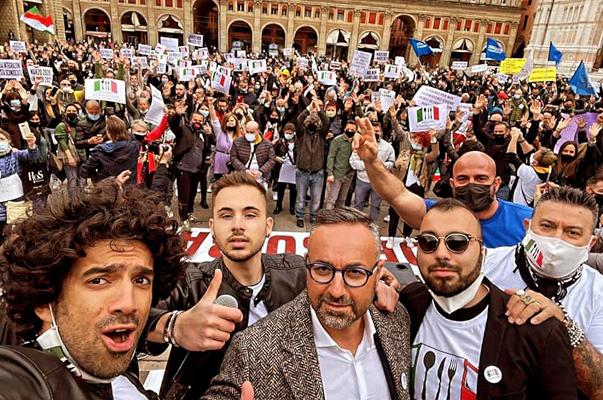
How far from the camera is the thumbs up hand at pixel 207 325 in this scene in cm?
159

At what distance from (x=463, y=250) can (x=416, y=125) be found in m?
5.13

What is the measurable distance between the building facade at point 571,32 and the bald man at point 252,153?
34.6 metres

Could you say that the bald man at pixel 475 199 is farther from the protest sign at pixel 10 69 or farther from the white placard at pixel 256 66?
the white placard at pixel 256 66

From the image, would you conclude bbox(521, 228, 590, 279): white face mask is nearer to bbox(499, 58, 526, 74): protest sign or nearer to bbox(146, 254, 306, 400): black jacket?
bbox(146, 254, 306, 400): black jacket

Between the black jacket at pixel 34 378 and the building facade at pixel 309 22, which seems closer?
the black jacket at pixel 34 378

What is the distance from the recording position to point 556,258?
229 cm

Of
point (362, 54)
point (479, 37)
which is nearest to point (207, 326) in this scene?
point (362, 54)

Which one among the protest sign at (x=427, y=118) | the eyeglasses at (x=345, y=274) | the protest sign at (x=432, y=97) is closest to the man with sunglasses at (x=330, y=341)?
the eyeglasses at (x=345, y=274)

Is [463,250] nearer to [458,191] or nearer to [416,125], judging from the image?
[458,191]

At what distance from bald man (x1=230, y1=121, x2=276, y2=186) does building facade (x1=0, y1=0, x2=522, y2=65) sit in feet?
147

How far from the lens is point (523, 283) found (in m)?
2.41

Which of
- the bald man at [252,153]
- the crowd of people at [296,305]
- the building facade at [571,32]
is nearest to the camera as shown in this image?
the crowd of people at [296,305]

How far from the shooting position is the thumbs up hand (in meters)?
1.59

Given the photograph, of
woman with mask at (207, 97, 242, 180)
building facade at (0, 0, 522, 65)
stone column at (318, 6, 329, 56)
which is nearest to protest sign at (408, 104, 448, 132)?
woman with mask at (207, 97, 242, 180)
